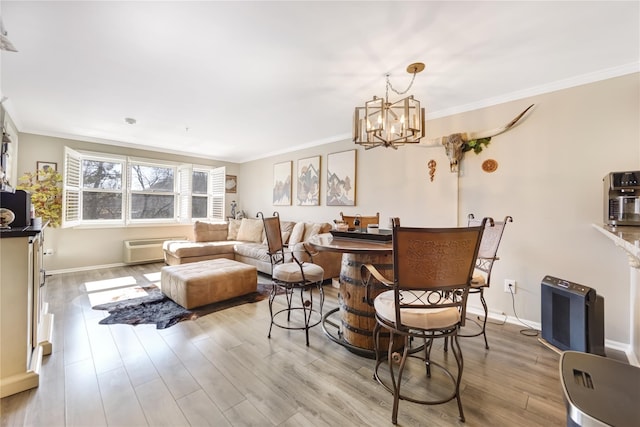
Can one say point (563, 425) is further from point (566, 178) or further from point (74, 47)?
point (74, 47)

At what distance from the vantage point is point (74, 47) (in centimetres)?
207

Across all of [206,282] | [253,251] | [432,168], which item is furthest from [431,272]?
[253,251]

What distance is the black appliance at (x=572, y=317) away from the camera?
193 centimetres

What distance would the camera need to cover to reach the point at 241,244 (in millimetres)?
5070

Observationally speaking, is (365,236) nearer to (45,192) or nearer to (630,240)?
(630,240)

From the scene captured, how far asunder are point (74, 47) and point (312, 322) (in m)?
3.09

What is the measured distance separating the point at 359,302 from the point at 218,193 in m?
5.12

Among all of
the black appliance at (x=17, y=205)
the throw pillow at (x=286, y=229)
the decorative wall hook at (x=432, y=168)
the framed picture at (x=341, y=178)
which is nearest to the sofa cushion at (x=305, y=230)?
the throw pillow at (x=286, y=229)

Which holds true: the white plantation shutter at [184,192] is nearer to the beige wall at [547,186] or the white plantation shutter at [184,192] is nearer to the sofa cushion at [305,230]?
the sofa cushion at [305,230]

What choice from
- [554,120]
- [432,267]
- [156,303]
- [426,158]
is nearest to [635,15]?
[554,120]

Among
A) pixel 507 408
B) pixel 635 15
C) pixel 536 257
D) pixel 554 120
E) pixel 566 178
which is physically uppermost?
pixel 635 15

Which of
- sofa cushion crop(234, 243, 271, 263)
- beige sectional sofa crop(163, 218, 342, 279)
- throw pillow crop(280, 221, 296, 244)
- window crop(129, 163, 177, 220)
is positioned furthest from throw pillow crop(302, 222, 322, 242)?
window crop(129, 163, 177, 220)

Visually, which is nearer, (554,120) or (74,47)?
(74,47)

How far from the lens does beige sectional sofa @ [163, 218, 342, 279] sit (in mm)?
4234
